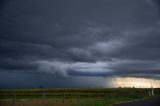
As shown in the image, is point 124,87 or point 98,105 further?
point 124,87

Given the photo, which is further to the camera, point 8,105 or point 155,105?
point 8,105

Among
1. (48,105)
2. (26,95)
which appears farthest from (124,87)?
(48,105)

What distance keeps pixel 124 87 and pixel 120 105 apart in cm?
3681

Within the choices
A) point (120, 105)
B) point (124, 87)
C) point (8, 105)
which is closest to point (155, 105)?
point (120, 105)

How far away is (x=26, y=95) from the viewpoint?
57.8m

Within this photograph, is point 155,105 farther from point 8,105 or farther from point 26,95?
point 26,95

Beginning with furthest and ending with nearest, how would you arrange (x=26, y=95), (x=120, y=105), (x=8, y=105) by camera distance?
(x=26, y=95)
(x=8, y=105)
(x=120, y=105)

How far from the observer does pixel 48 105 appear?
94.4 feet

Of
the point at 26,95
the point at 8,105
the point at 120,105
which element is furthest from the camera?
the point at 26,95

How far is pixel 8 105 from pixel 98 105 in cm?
941

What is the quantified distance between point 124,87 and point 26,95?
20557mm

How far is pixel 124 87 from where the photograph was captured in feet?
201

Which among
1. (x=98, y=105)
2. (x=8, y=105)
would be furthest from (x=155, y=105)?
(x=8, y=105)

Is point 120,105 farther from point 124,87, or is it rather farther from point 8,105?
Answer: point 124,87
